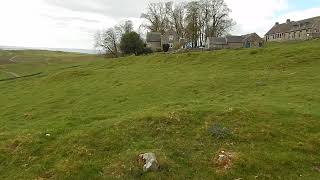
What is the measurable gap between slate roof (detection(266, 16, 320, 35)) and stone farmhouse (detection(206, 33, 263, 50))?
14.3 metres

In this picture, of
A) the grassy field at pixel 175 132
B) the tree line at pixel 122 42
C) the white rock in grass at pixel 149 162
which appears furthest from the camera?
the tree line at pixel 122 42

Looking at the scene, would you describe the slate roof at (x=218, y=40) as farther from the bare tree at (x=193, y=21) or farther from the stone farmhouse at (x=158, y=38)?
the stone farmhouse at (x=158, y=38)

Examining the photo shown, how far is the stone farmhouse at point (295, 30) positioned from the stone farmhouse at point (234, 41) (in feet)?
40.5

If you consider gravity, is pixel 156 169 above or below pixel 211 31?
below

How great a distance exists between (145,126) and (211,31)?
98936 millimetres

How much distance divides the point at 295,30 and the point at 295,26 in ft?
6.22

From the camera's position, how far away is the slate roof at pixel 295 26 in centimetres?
Answer: 11346

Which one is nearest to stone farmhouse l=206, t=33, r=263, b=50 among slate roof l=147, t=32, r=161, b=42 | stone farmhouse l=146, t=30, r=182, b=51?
stone farmhouse l=146, t=30, r=182, b=51

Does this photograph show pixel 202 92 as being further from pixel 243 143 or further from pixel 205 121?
pixel 243 143

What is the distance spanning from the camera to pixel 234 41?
110 m

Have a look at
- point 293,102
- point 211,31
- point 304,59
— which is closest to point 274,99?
point 293,102

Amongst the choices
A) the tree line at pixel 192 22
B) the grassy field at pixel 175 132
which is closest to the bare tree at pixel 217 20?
the tree line at pixel 192 22

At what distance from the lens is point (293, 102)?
30219 mm

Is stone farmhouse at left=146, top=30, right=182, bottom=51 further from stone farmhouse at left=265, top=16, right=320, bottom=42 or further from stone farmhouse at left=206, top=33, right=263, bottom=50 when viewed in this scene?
stone farmhouse at left=265, top=16, right=320, bottom=42
